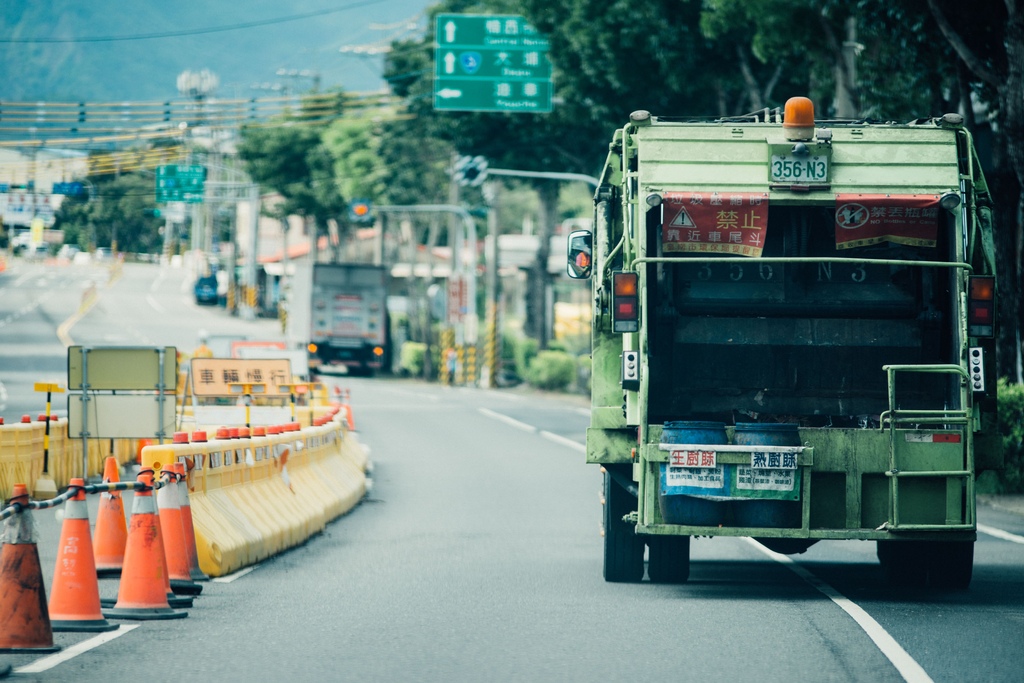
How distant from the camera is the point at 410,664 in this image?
8.22 metres

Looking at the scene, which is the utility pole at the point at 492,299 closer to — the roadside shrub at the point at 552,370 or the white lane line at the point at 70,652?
the roadside shrub at the point at 552,370

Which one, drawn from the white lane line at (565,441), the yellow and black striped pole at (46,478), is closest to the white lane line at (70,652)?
the yellow and black striped pole at (46,478)

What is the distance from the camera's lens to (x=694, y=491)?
1034cm

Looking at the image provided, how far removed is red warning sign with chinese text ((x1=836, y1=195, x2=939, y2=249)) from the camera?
10875 millimetres

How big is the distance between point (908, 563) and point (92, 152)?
1947 inches

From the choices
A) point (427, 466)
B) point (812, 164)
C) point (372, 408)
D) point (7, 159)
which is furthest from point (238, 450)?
point (7, 159)

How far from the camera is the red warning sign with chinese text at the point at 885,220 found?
10875 millimetres

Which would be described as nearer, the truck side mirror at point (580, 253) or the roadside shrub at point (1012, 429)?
the truck side mirror at point (580, 253)

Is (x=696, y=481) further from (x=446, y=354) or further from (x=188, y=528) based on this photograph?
(x=446, y=354)

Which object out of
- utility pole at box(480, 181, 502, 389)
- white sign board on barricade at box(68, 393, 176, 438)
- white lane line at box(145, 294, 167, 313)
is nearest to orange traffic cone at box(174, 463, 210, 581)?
white sign board on barricade at box(68, 393, 176, 438)

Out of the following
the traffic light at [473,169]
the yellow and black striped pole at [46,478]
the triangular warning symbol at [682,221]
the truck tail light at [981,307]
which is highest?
the traffic light at [473,169]

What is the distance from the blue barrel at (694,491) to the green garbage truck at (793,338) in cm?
1

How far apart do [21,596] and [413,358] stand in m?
54.1

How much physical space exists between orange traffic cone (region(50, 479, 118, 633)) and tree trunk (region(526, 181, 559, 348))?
40.5 m
